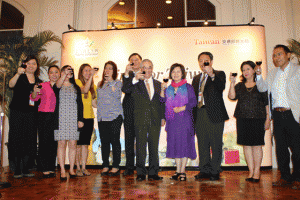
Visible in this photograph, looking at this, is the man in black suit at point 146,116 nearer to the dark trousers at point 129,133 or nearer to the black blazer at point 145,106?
the black blazer at point 145,106

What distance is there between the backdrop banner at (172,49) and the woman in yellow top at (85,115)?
0.84m

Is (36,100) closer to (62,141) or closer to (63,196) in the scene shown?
(62,141)

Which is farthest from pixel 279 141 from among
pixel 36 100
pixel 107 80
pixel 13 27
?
pixel 13 27

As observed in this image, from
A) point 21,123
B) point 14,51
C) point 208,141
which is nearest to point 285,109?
point 208,141

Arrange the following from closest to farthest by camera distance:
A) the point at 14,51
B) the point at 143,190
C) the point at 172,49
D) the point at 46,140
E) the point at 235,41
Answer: the point at 143,190 < the point at 46,140 < the point at 14,51 < the point at 235,41 < the point at 172,49

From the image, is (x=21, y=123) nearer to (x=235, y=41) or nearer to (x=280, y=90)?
(x=280, y=90)

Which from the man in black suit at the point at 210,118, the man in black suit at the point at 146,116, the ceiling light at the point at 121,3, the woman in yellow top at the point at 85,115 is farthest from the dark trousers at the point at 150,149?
the ceiling light at the point at 121,3

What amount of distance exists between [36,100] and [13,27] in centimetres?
357

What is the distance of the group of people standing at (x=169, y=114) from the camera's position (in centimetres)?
278

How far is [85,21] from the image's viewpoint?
5383 millimetres

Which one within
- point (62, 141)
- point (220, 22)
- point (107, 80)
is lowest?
point (62, 141)

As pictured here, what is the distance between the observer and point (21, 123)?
3.13m

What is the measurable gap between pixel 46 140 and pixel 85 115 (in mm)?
608

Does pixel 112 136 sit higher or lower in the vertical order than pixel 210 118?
lower
